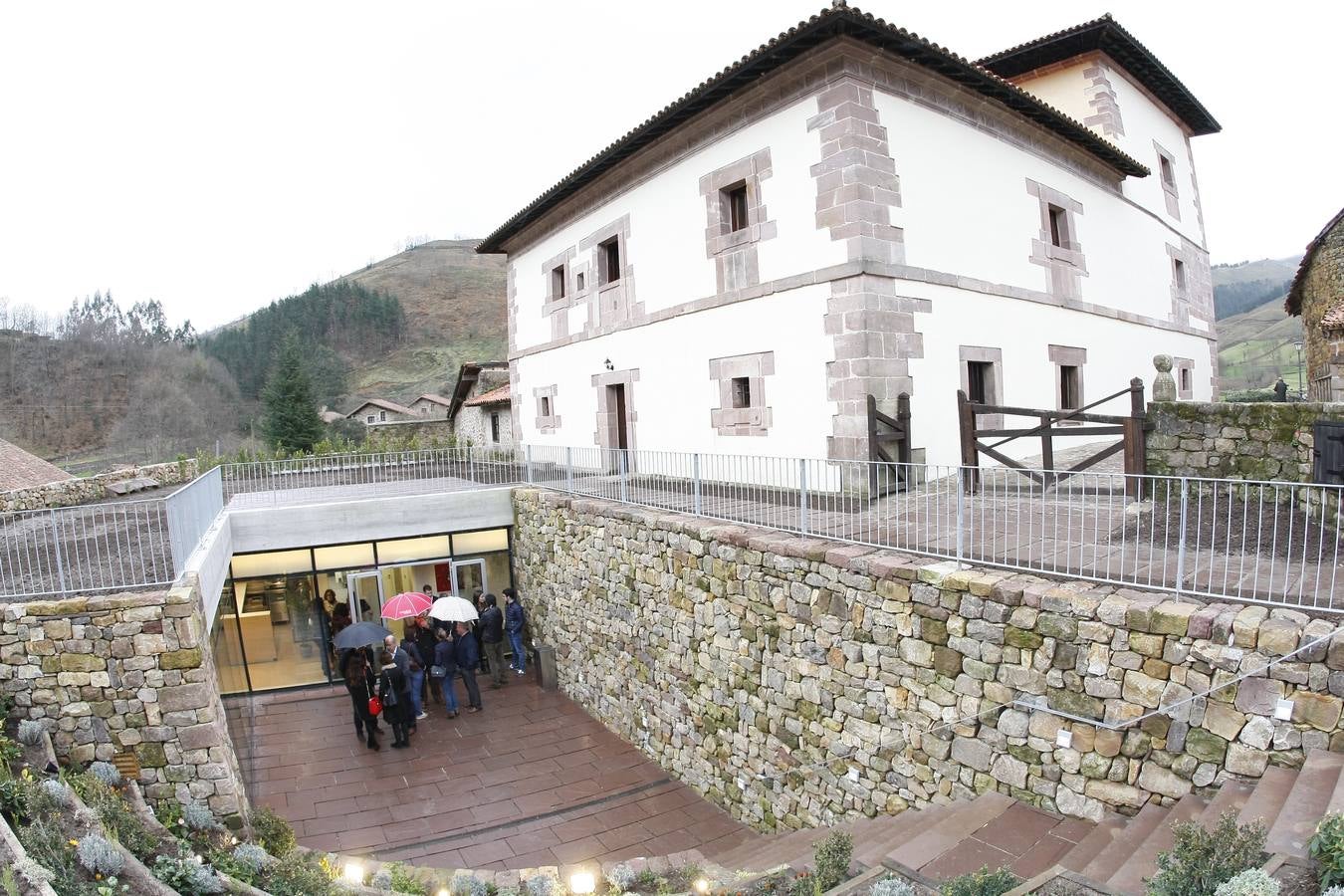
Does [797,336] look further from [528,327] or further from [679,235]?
[528,327]

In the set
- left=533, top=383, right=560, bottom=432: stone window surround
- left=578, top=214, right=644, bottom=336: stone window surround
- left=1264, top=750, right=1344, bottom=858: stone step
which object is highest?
left=578, top=214, right=644, bottom=336: stone window surround

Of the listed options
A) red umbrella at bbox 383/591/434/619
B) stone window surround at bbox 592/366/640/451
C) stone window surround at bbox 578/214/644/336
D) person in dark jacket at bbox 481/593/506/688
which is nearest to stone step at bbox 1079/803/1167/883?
red umbrella at bbox 383/591/434/619

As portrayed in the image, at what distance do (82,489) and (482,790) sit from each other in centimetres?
1453

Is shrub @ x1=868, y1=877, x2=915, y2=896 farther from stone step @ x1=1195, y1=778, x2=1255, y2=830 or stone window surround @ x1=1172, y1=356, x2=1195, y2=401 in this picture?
stone window surround @ x1=1172, y1=356, x2=1195, y2=401

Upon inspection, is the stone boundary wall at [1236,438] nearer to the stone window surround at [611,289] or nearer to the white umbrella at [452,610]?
the stone window surround at [611,289]

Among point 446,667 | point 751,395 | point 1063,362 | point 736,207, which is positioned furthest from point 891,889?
point 1063,362

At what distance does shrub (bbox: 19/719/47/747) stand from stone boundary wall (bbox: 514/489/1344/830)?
245 inches

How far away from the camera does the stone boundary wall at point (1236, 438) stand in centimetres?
709

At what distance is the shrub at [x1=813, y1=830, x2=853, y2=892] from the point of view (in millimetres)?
4738

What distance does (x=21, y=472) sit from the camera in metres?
18.3

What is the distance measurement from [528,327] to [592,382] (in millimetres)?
3862

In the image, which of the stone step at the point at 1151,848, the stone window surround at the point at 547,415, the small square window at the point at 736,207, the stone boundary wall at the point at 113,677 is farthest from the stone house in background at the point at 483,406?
the stone step at the point at 1151,848

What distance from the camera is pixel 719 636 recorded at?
8203 millimetres

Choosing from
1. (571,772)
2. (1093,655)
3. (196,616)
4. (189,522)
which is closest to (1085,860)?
(1093,655)
